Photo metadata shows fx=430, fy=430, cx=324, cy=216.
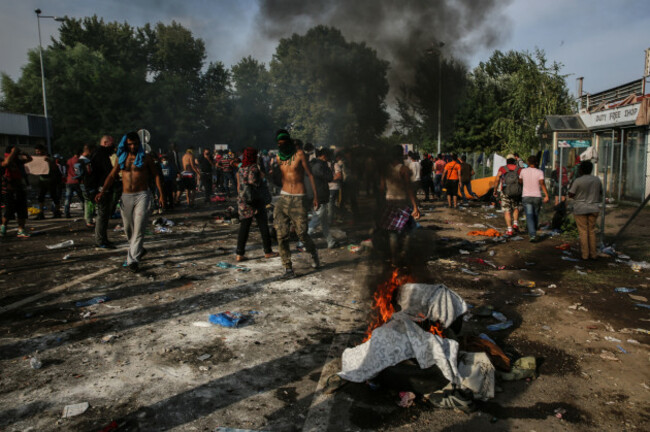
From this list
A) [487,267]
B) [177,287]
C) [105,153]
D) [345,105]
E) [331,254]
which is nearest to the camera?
[177,287]

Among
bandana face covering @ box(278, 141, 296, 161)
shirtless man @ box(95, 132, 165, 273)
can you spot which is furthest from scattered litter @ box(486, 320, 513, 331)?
shirtless man @ box(95, 132, 165, 273)

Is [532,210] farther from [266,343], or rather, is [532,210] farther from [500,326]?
[266,343]

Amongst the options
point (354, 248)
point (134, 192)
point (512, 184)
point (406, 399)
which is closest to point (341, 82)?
point (512, 184)

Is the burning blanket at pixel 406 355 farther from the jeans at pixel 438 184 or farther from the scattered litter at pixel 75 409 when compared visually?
the jeans at pixel 438 184

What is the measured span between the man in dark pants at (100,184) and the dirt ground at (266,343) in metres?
0.34

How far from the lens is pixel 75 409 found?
114 inches

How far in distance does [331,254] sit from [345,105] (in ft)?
15.2

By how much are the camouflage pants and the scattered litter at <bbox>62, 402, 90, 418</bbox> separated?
328cm

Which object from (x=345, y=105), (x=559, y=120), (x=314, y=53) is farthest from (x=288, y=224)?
(x=559, y=120)

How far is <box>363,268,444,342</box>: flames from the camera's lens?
11.9 feet

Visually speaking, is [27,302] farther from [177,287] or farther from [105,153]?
[105,153]

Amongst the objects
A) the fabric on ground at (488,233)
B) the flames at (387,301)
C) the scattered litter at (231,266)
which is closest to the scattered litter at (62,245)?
the scattered litter at (231,266)

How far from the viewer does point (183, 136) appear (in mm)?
43781

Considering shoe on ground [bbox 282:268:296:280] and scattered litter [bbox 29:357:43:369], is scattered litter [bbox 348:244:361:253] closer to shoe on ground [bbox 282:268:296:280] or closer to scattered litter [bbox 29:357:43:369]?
shoe on ground [bbox 282:268:296:280]
